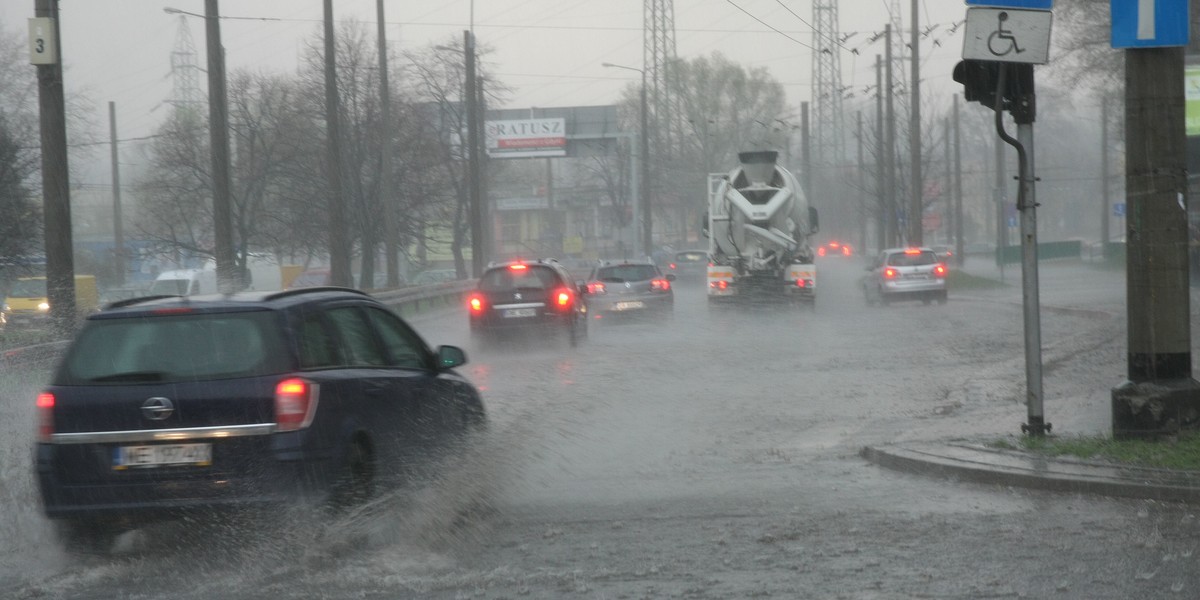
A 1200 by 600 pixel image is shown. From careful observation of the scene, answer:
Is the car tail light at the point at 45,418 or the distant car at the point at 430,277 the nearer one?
the car tail light at the point at 45,418

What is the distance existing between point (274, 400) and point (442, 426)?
6.39 feet

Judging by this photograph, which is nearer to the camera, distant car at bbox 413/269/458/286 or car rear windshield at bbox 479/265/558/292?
car rear windshield at bbox 479/265/558/292

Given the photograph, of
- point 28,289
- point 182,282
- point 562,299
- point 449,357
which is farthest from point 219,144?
point 182,282

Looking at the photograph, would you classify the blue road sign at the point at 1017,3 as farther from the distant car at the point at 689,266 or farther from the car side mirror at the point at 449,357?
the distant car at the point at 689,266

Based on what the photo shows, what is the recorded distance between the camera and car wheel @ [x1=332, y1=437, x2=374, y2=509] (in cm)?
712

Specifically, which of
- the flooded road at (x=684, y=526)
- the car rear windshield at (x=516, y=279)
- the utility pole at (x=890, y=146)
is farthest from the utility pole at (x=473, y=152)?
the flooded road at (x=684, y=526)

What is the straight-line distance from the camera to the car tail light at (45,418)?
7.02 metres

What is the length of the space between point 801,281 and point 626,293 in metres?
6.33

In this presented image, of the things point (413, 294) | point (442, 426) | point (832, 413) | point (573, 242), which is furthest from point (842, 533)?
point (573, 242)

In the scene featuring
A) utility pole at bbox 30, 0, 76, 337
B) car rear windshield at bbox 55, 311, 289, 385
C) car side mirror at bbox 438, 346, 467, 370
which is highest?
utility pole at bbox 30, 0, 76, 337

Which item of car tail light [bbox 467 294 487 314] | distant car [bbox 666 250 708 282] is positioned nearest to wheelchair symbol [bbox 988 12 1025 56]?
car tail light [bbox 467 294 487 314]

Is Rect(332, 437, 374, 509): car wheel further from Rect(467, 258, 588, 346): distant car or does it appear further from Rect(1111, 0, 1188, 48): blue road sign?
Rect(467, 258, 588, 346): distant car

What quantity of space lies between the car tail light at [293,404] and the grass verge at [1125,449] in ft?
16.6

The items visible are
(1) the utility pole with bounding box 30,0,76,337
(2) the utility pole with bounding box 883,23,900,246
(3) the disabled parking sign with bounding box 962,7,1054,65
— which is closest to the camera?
(3) the disabled parking sign with bounding box 962,7,1054,65
